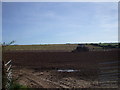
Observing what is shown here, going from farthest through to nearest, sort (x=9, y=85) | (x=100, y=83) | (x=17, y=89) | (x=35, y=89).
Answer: (x=100, y=83)
(x=35, y=89)
(x=17, y=89)
(x=9, y=85)

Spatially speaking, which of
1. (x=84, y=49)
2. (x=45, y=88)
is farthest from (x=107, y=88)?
(x=84, y=49)

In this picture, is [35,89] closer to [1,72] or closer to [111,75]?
[1,72]

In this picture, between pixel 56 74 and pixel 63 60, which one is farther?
pixel 63 60

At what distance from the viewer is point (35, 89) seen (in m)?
7.76

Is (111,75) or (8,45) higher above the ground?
(8,45)

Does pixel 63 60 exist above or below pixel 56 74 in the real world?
below

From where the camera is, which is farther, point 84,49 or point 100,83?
point 84,49

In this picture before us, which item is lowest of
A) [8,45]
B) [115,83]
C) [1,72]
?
[115,83]

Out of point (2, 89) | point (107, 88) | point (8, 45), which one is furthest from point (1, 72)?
point (107, 88)

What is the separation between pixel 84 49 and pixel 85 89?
23063mm

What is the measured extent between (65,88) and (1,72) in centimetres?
338

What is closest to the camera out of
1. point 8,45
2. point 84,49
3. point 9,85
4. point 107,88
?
point 8,45

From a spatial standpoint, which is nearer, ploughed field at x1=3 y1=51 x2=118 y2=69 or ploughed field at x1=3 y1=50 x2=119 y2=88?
ploughed field at x1=3 y1=50 x2=119 y2=88

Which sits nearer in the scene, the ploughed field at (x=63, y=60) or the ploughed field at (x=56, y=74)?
the ploughed field at (x=56, y=74)
